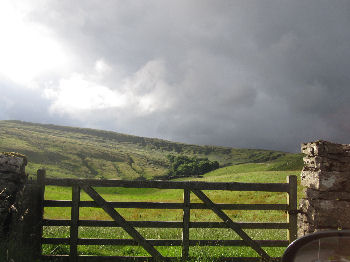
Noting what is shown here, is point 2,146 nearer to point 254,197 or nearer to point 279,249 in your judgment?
point 254,197

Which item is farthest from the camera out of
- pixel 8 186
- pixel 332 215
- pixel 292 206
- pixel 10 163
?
pixel 292 206

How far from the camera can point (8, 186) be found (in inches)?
284

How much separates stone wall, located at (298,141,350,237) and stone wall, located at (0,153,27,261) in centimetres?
735

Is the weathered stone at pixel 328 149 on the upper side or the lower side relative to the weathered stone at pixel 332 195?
upper

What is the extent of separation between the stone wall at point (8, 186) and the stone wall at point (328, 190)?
7.35 metres

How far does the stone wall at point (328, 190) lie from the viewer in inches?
303

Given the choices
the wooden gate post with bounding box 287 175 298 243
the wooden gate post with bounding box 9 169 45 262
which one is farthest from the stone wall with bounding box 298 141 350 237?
the wooden gate post with bounding box 9 169 45 262

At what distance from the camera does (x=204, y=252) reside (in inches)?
294

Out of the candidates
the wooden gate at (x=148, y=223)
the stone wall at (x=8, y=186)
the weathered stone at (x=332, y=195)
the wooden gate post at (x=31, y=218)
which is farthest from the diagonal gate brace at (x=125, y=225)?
the weathered stone at (x=332, y=195)

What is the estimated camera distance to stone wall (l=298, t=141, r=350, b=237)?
7.69 metres

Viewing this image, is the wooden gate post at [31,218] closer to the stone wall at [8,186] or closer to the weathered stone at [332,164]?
the stone wall at [8,186]

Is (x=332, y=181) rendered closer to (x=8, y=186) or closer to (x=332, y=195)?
(x=332, y=195)

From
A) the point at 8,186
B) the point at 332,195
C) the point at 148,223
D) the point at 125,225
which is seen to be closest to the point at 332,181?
the point at 332,195

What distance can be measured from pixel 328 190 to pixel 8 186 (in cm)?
794
